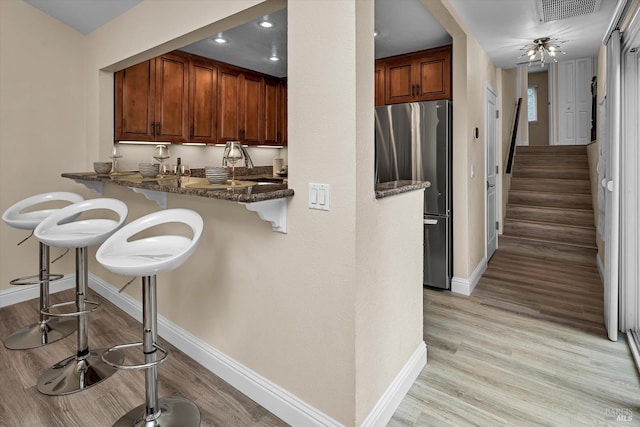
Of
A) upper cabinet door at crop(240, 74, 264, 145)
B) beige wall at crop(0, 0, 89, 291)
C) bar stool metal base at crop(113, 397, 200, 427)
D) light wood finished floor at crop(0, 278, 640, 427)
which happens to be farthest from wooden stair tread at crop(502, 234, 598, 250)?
beige wall at crop(0, 0, 89, 291)

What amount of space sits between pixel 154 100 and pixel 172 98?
0.20 metres

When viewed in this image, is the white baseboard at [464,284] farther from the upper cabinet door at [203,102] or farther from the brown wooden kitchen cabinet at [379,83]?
the upper cabinet door at [203,102]

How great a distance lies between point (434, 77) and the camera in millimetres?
3639

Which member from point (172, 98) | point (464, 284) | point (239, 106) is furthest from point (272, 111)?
point (464, 284)

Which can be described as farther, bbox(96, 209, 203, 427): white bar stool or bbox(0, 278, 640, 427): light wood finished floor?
bbox(0, 278, 640, 427): light wood finished floor

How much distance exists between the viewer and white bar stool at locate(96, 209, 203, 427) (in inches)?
57.9

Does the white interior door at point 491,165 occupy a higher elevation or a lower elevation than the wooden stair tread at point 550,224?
higher

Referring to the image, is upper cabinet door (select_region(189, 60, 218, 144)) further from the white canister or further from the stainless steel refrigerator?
the stainless steel refrigerator

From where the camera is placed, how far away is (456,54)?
3266mm

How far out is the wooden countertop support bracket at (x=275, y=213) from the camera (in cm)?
162

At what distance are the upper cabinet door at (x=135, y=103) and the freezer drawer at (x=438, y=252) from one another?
2951 millimetres

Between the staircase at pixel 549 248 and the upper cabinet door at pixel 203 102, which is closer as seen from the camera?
the staircase at pixel 549 248

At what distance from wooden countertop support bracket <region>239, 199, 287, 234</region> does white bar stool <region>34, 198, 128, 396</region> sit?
1026 mm

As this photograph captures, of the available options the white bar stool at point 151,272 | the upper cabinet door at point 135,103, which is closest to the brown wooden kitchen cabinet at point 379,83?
the upper cabinet door at point 135,103
